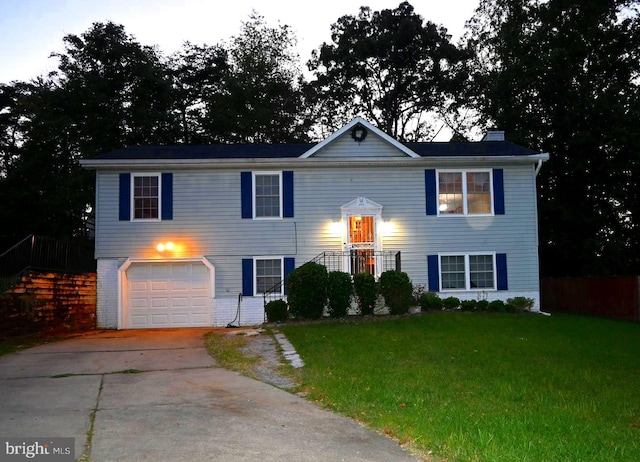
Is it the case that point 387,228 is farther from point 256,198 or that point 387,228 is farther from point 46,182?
point 46,182

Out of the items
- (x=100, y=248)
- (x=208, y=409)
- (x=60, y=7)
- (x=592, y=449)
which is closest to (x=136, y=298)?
(x=100, y=248)

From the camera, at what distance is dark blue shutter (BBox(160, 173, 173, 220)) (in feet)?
58.1

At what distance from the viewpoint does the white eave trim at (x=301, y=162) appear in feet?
57.3

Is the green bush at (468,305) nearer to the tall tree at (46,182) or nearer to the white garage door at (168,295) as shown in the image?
the white garage door at (168,295)

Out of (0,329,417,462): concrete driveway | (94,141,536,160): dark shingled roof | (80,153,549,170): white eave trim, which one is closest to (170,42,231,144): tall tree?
(94,141,536,160): dark shingled roof

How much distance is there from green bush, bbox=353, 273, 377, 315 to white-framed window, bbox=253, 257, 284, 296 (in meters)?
2.77

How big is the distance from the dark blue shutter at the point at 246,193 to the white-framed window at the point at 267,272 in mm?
1411

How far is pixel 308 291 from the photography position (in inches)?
612

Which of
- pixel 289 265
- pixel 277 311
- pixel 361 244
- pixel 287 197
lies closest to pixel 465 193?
pixel 361 244

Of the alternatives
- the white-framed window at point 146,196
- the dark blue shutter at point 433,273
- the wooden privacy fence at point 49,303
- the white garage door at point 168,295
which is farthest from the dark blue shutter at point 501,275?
the wooden privacy fence at point 49,303

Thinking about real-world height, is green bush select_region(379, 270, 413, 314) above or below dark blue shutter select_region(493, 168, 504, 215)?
below

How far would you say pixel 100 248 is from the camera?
57.7ft

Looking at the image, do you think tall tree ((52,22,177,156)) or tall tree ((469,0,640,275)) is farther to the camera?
tall tree ((52,22,177,156))

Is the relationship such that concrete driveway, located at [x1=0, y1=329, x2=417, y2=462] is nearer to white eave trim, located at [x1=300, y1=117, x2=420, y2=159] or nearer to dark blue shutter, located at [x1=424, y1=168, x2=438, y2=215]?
white eave trim, located at [x1=300, y1=117, x2=420, y2=159]
